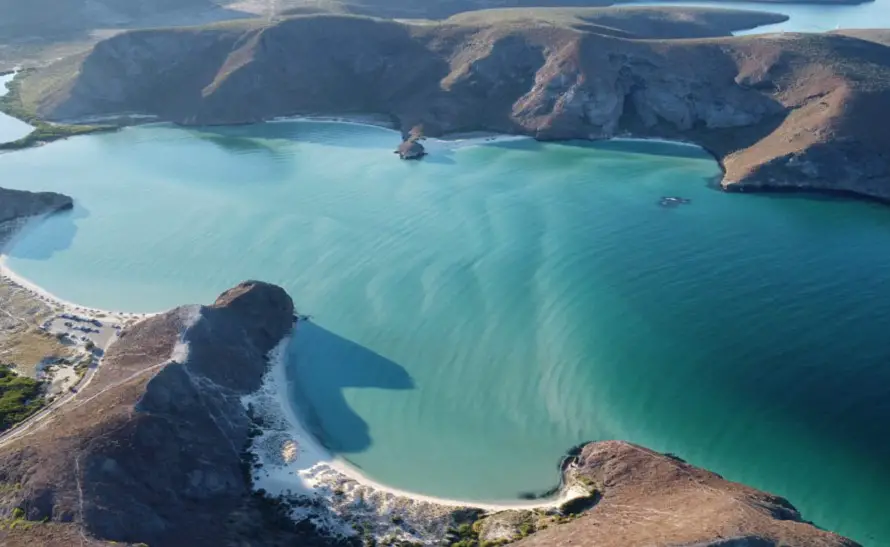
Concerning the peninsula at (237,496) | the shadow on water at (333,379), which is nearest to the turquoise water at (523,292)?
the shadow on water at (333,379)

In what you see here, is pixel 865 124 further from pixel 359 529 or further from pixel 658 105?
pixel 359 529

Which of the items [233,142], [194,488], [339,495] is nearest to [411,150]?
[233,142]

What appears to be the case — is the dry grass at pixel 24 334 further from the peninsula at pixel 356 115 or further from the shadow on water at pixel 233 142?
the shadow on water at pixel 233 142

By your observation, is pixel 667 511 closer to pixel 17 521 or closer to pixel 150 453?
pixel 150 453

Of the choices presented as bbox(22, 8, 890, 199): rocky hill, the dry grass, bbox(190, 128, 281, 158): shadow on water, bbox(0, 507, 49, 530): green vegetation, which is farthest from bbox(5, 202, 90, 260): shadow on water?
bbox(0, 507, 49, 530): green vegetation

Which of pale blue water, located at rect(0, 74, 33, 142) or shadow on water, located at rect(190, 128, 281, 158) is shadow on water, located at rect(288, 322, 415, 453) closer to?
shadow on water, located at rect(190, 128, 281, 158)

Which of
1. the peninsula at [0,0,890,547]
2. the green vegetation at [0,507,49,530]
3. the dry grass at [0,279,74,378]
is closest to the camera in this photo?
the green vegetation at [0,507,49,530]
